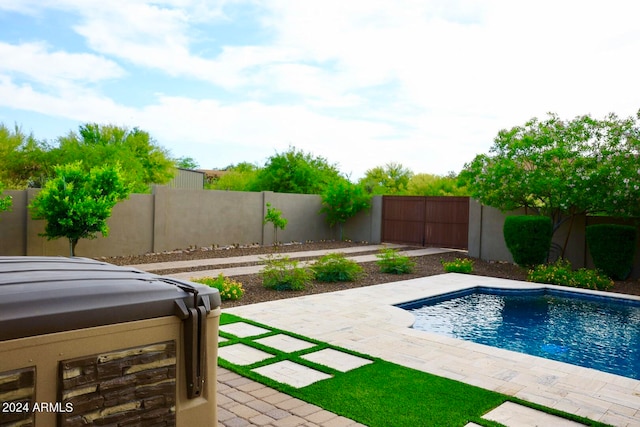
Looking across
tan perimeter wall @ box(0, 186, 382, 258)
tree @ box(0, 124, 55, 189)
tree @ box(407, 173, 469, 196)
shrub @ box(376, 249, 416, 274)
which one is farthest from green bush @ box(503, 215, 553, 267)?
tree @ box(0, 124, 55, 189)

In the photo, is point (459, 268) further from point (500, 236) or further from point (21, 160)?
point (21, 160)

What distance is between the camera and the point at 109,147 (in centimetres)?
1764

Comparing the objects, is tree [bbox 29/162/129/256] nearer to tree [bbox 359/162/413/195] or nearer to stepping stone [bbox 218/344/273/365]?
stepping stone [bbox 218/344/273/365]

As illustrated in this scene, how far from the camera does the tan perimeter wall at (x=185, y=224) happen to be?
10.6 metres

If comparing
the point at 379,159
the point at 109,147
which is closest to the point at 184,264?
the point at 109,147

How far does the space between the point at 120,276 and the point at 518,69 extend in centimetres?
1164

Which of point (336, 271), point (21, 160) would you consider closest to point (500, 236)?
point (336, 271)

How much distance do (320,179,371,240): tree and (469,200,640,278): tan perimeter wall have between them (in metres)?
4.57

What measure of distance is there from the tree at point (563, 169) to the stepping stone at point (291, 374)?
8.25 m

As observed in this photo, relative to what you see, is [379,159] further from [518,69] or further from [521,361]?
[521,361]

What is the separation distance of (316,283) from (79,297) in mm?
7220

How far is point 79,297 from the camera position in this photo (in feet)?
6.27

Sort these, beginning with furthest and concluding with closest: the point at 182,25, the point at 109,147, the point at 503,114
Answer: the point at 109,147 → the point at 503,114 → the point at 182,25

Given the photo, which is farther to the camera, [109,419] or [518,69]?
[518,69]
